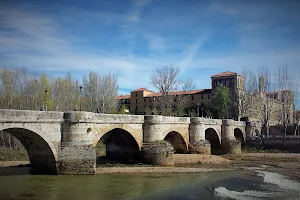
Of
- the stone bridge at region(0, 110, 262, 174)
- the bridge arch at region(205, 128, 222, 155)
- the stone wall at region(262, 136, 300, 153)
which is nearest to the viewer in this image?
the stone bridge at region(0, 110, 262, 174)

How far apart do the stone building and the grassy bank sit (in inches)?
1076

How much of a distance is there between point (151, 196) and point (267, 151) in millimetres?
31381

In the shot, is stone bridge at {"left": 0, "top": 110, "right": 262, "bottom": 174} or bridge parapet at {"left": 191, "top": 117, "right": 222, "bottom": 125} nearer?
stone bridge at {"left": 0, "top": 110, "right": 262, "bottom": 174}

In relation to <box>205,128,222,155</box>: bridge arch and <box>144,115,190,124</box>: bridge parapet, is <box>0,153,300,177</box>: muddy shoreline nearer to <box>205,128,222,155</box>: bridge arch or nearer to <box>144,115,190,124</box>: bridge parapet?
<box>144,115,190,124</box>: bridge parapet

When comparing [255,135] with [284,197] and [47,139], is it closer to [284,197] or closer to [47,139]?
[284,197]

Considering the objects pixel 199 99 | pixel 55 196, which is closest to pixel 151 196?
pixel 55 196

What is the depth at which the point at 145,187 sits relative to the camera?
61.3 ft

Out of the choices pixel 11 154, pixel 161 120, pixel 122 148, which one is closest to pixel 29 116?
pixel 122 148

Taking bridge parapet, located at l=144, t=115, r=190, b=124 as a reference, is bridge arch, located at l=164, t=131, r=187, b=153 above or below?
below

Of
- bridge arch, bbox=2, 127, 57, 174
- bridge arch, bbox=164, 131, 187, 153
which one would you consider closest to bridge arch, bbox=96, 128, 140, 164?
bridge arch, bbox=164, 131, 187, 153

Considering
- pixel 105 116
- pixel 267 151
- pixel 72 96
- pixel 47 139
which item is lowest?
pixel 267 151

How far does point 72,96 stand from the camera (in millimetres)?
46469

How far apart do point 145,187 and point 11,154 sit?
18357mm

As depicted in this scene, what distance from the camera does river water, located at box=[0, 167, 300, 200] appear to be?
16.6 m
